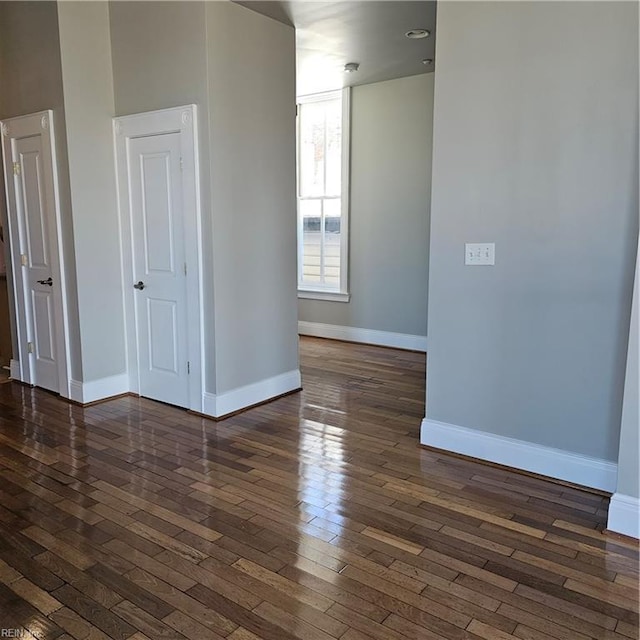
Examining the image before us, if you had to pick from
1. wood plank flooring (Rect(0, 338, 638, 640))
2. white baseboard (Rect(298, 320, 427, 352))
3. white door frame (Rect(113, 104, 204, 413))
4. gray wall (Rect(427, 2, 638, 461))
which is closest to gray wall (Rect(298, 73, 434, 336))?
white baseboard (Rect(298, 320, 427, 352))

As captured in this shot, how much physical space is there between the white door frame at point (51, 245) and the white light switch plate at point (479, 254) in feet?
9.65

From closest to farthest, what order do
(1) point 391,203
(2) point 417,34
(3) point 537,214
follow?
(3) point 537,214 < (2) point 417,34 < (1) point 391,203

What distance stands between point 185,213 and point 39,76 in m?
1.53

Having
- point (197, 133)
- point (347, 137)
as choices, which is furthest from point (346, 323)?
point (197, 133)

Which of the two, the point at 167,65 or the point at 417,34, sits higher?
the point at 417,34

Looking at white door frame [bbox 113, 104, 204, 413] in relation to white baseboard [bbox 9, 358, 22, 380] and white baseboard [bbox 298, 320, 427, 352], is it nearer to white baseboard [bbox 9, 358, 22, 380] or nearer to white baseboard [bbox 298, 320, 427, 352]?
white baseboard [bbox 9, 358, 22, 380]

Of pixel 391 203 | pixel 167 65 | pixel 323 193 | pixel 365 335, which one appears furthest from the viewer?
pixel 323 193

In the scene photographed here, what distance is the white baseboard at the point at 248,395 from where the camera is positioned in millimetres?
3965

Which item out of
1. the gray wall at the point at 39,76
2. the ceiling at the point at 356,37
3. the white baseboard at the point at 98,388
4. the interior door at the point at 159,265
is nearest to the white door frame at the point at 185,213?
the interior door at the point at 159,265

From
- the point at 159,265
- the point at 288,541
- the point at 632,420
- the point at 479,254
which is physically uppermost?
the point at 479,254

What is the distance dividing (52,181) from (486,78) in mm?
3075

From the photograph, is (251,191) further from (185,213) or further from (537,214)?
(537,214)

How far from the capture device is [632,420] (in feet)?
8.04

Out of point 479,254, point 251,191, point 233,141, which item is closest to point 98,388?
point 251,191
